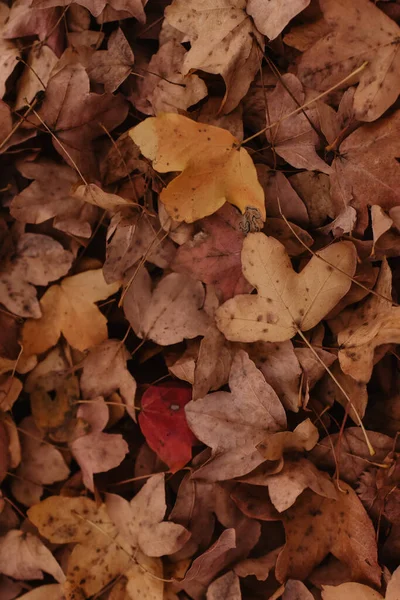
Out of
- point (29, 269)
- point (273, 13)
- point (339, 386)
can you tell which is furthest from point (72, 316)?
point (273, 13)

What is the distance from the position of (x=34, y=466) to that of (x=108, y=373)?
22cm

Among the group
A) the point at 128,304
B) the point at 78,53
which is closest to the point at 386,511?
the point at 128,304

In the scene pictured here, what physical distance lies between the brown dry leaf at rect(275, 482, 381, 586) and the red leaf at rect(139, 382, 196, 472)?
18 cm

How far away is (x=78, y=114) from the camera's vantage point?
96cm

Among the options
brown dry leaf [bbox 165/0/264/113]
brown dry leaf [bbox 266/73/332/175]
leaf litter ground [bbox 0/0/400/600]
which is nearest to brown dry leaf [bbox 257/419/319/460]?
leaf litter ground [bbox 0/0/400/600]

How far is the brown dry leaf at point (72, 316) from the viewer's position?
39.4 inches

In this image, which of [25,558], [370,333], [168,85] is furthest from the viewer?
[25,558]

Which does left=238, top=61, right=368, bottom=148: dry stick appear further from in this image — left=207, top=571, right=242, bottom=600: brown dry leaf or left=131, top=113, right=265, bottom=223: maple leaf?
left=207, top=571, right=242, bottom=600: brown dry leaf

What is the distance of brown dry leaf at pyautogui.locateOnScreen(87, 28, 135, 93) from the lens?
950 millimetres

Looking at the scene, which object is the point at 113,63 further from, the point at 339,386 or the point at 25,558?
the point at 25,558

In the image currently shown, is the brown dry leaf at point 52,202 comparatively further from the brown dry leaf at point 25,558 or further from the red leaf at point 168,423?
the brown dry leaf at point 25,558

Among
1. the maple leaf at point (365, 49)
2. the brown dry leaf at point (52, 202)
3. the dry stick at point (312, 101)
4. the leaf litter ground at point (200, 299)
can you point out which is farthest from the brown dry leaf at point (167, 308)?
the maple leaf at point (365, 49)

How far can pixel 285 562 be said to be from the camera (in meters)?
0.89

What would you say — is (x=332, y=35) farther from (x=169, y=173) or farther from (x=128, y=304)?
Result: (x=128, y=304)
